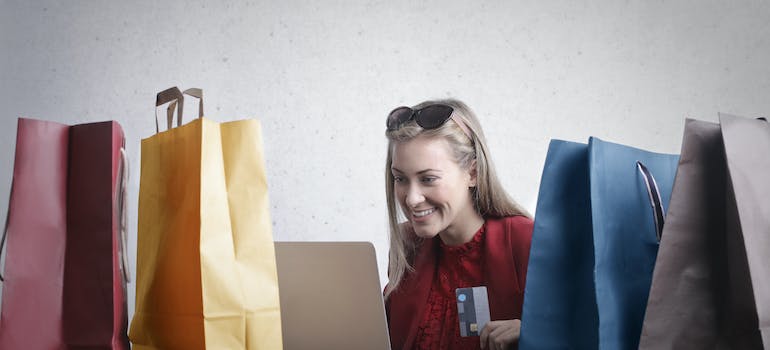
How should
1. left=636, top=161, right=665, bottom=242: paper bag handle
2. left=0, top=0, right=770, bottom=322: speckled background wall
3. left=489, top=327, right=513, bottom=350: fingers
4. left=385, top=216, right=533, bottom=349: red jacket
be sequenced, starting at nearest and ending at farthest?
left=636, top=161, right=665, bottom=242: paper bag handle → left=489, top=327, right=513, bottom=350: fingers → left=385, top=216, right=533, bottom=349: red jacket → left=0, top=0, right=770, bottom=322: speckled background wall

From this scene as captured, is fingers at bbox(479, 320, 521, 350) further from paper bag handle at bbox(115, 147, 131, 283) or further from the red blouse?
paper bag handle at bbox(115, 147, 131, 283)

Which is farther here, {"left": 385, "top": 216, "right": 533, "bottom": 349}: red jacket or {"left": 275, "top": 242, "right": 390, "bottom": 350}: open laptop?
{"left": 385, "top": 216, "right": 533, "bottom": 349}: red jacket

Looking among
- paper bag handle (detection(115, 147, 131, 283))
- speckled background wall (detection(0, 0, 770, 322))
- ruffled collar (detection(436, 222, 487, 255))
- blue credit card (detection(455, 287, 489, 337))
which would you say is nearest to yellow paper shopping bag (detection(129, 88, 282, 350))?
paper bag handle (detection(115, 147, 131, 283))

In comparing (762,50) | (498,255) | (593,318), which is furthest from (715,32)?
(593,318)

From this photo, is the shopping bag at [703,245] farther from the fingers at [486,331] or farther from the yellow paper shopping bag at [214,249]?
the yellow paper shopping bag at [214,249]

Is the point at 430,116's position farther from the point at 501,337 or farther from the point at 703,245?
the point at 703,245

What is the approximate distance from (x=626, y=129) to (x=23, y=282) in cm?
178

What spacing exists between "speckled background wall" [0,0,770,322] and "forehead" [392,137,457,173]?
1.54ft

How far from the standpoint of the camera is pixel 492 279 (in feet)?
4.24

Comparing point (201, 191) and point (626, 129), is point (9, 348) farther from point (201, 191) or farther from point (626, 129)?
point (626, 129)

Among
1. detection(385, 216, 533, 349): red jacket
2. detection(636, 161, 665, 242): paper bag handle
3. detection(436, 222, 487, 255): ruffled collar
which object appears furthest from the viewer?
detection(436, 222, 487, 255): ruffled collar

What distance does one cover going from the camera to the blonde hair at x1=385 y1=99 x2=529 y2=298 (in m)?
1.36

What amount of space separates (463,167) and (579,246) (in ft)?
1.97

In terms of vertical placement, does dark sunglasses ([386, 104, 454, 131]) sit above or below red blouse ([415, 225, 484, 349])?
above
